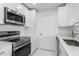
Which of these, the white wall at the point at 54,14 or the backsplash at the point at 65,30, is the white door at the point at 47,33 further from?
the backsplash at the point at 65,30

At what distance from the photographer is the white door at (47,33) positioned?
11.9ft

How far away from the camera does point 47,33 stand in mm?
3725

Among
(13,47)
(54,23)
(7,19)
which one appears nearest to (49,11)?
(54,23)

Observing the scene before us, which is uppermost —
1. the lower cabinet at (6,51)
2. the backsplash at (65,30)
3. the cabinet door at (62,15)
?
the cabinet door at (62,15)

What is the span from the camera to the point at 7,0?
0.89 m

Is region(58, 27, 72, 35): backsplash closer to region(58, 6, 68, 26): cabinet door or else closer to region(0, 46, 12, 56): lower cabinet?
region(58, 6, 68, 26): cabinet door

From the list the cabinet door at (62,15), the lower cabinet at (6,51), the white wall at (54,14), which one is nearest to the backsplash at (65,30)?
the white wall at (54,14)

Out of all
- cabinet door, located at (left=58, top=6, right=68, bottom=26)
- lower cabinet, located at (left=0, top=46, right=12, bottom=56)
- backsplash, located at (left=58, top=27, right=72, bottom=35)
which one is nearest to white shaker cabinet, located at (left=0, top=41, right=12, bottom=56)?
lower cabinet, located at (left=0, top=46, right=12, bottom=56)

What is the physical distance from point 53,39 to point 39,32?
809mm

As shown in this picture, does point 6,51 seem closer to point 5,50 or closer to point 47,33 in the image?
point 5,50

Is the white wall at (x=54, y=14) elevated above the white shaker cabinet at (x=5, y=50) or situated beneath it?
elevated above

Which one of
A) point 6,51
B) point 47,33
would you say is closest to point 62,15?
point 47,33

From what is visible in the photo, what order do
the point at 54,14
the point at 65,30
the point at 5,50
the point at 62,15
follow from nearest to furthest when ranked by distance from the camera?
the point at 5,50, the point at 62,15, the point at 65,30, the point at 54,14

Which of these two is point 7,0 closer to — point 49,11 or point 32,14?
point 32,14
